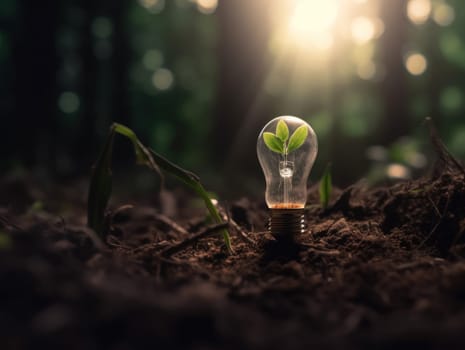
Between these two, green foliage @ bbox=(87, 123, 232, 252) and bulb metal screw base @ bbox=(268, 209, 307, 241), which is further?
bulb metal screw base @ bbox=(268, 209, 307, 241)

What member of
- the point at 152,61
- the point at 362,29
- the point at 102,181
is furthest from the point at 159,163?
the point at 152,61

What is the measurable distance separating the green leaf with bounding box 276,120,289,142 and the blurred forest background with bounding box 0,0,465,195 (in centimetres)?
85

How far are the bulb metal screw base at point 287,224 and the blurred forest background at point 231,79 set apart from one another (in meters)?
1.00

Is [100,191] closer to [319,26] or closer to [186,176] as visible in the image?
[186,176]

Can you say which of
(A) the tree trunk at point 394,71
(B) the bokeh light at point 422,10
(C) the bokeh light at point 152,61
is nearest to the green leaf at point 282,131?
(A) the tree trunk at point 394,71

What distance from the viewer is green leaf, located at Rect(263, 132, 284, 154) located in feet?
8.40

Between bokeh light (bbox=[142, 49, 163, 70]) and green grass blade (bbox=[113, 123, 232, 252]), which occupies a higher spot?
bokeh light (bbox=[142, 49, 163, 70])

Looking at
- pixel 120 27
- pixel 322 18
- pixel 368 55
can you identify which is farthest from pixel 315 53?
pixel 120 27

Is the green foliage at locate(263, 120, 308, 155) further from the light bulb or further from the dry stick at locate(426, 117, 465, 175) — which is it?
the dry stick at locate(426, 117, 465, 175)

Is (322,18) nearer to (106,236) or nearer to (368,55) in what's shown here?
(368,55)

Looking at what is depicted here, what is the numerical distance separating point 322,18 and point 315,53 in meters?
1.86

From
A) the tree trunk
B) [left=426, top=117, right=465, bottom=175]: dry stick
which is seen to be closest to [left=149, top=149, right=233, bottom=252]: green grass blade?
[left=426, top=117, right=465, bottom=175]: dry stick

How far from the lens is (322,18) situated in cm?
2205

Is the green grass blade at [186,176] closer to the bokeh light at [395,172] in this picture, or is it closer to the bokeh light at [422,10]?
the bokeh light at [395,172]
